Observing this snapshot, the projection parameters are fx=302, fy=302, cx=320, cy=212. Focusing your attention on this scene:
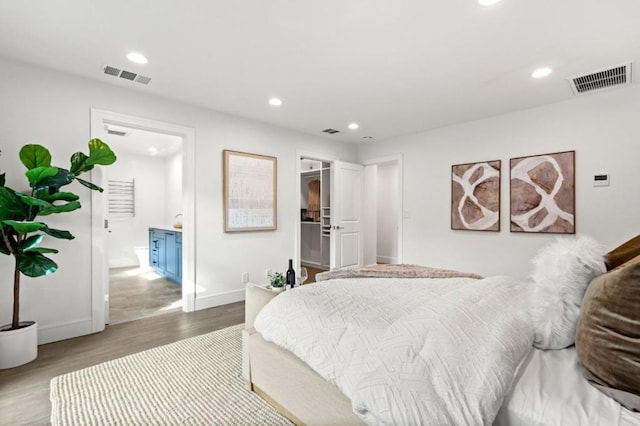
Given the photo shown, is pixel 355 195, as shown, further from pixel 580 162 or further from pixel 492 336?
pixel 492 336

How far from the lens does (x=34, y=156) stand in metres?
2.47

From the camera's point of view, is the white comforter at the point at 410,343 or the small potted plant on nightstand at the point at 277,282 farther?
the small potted plant on nightstand at the point at 277,282

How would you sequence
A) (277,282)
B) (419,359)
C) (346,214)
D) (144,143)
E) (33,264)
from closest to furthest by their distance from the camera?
1. (419,359)
2. (33,264)
3. (277,282)
4. (346,214)
5. (144,143)

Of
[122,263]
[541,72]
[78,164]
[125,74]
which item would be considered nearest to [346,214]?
[541,72]

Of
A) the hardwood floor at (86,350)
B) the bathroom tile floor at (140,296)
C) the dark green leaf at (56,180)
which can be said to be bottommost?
the hardwood floor at (86,350)

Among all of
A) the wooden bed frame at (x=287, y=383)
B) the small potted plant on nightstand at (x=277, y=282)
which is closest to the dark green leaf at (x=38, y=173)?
the wooden bed frame at (x=287, y=383)

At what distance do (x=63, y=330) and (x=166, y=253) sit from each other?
2394mm

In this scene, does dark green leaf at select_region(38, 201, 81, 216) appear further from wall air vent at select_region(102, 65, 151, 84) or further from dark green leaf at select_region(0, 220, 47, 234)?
wall air vent at select_region(102, 65, 151, 84)

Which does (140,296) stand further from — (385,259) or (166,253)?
(385,259)

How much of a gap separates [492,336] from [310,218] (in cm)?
582

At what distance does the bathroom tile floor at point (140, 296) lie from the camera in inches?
143

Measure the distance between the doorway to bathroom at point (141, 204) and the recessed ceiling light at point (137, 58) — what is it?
2.73 m

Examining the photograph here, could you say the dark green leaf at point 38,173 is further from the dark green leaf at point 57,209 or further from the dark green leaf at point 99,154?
the dark green leaf at point 99,154

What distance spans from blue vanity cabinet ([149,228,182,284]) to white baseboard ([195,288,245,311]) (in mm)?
1207
